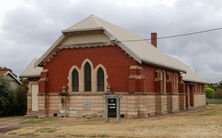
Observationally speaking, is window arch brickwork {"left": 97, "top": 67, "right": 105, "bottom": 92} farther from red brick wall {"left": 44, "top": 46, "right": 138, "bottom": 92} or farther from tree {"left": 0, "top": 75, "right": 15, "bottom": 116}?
tree {"left": 0, "top": 75, "right": 15, "bottom": 116}

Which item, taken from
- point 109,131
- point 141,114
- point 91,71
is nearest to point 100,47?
point 91,71

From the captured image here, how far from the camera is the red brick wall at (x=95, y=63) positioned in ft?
90.4

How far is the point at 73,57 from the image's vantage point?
29.4 metres

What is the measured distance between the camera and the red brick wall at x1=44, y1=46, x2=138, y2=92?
2755 centimetres

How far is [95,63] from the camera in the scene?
28.6 m

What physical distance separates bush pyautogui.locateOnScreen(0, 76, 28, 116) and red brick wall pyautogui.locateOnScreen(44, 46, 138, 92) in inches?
257

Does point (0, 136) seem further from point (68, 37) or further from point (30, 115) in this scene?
point (30, 115)

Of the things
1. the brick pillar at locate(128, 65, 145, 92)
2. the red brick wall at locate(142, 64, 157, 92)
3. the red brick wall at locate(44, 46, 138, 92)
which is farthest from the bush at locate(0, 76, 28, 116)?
the red brick wall at locate(142, 64, 157, 92)

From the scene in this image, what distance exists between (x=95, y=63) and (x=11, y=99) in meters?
12.3

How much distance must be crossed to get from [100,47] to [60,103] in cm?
610

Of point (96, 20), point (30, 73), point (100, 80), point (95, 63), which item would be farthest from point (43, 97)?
point (96, 20)

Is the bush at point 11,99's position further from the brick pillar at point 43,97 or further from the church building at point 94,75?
the church building at point 94,75

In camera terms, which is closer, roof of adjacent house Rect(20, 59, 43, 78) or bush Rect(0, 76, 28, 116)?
bush Rect(0, 76, 28, 116)

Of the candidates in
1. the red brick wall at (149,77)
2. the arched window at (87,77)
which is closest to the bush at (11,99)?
the arched window at (87,77)
